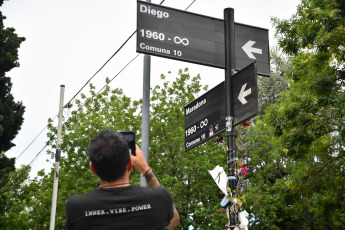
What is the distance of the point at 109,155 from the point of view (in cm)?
276

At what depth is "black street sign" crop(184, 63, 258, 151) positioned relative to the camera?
643cm

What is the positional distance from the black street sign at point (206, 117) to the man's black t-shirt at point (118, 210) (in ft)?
13.1

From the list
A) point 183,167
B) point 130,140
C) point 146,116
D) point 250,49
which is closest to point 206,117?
point 250,49

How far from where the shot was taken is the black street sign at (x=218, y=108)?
643 centimetres

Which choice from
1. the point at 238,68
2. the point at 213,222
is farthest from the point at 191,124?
the point at 213,222

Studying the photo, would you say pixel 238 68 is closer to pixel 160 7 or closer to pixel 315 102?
pixel 160 7

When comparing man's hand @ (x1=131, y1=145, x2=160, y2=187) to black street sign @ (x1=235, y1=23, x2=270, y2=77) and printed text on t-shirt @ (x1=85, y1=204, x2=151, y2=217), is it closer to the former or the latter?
printed text on t-shirt @ (x1=85, y1=204, x2=151, y2=217)

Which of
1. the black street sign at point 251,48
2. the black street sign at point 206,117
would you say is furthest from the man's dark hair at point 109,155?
the black street sign at point 251,48

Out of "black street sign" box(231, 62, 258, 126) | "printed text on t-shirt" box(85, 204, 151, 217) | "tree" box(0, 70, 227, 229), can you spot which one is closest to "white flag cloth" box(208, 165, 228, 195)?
"black street sign" box(231, 62, 258, 126)

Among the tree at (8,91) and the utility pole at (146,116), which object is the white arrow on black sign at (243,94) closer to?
the utility pole at (146,116)

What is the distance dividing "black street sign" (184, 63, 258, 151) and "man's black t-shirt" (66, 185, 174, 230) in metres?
3.62

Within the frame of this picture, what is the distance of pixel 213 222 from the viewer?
23.8 metres

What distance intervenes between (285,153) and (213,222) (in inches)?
267

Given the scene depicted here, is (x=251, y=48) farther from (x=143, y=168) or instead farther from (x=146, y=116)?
(x=143, y=168)
